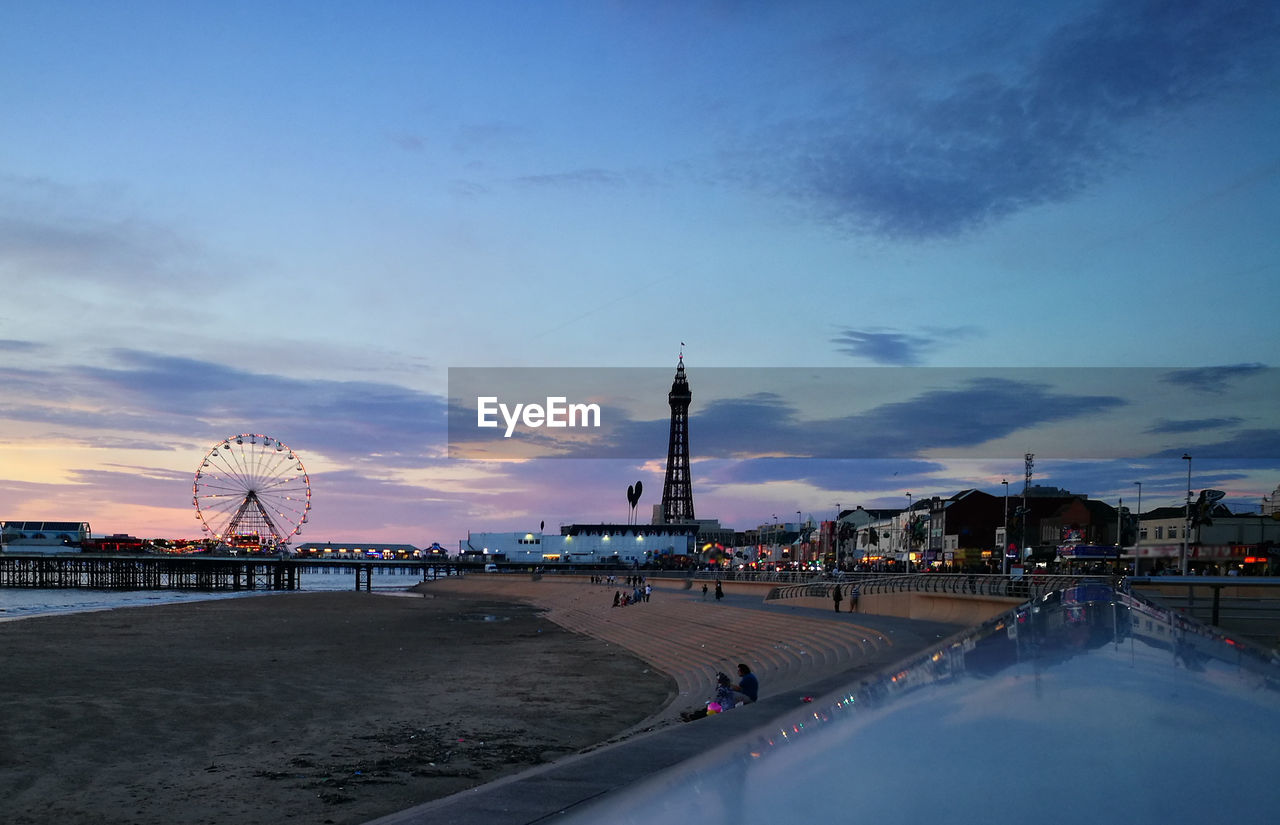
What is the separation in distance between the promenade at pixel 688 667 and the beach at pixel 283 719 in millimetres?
1704

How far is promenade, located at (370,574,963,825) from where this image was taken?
614 cm

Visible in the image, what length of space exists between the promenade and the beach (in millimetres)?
1704

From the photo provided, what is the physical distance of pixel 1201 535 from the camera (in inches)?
2886

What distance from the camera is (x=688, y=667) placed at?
28734 millimetres

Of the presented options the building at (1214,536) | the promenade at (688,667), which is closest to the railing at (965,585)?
the promenade at (688,667)

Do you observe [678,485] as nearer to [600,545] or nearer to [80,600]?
[600,545]

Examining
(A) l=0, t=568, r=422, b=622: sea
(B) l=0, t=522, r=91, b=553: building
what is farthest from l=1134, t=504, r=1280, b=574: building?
(B) l=0, t=522, r=91, b=553: building

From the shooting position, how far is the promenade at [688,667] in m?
6.14

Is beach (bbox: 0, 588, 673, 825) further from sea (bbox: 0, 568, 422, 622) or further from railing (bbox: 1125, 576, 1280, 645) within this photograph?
sea (bbox: 0, 568, 422, 622)

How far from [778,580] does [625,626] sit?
93.9ft

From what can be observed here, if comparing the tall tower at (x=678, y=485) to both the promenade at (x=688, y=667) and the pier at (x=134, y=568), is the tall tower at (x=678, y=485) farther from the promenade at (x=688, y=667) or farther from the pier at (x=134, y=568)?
the promenade at (x=688, y=667)

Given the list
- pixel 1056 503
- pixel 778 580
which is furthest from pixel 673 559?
pixel 778 580

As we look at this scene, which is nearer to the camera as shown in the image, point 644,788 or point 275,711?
point 644,788

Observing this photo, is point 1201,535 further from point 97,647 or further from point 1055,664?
point 1055,664
